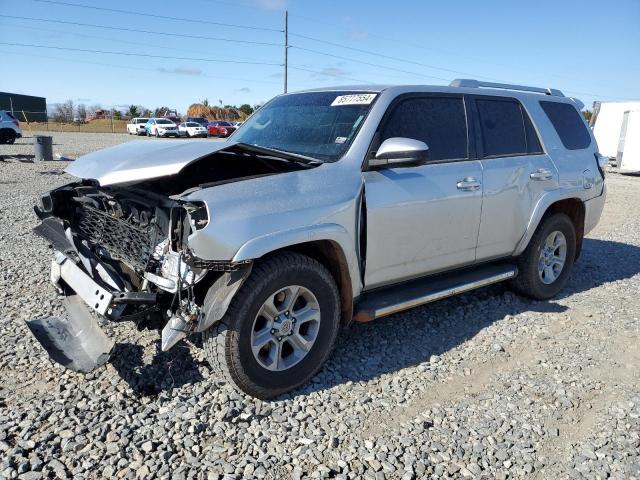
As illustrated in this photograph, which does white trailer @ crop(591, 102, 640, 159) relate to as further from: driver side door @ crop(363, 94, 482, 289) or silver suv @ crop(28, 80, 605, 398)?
driver side door @ crop(363, 94, 482, 289)

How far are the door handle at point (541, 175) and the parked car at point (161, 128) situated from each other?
127 feet

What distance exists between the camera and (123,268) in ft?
11.0

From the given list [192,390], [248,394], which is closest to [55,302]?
[192,390]

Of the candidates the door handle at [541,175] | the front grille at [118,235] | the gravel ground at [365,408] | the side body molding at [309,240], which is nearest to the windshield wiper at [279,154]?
the side body molding at [309,240]

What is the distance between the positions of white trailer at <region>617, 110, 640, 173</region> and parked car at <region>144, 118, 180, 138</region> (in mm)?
31594

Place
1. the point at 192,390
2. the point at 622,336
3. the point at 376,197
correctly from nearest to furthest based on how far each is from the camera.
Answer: the point at 192,390 < the point at 376,197 < the point at 622,336

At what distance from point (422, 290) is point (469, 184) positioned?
94 cm

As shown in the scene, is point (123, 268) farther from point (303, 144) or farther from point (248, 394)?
point (303, 144)

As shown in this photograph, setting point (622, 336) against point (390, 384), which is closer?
point (390, 384)

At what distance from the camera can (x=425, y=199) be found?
377cm

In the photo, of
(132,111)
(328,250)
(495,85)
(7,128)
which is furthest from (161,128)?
(328,250)

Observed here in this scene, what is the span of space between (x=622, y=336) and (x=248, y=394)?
3423 mm

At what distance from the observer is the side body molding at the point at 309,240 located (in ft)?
9.32

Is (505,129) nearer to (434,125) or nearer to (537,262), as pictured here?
(434,125)
